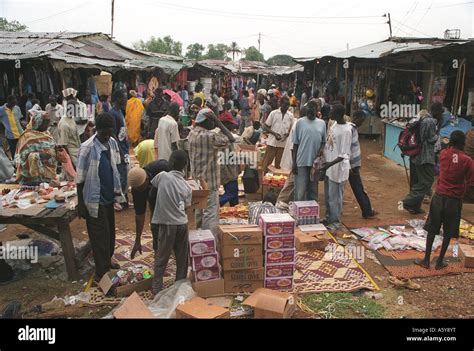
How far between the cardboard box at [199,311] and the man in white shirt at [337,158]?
3.13 m

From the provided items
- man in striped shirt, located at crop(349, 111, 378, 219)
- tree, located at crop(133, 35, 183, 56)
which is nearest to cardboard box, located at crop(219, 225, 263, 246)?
man in striped shirt, located at crop(349, 111, 378, 219)

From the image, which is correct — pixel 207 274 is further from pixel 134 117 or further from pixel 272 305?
pixel 134 117

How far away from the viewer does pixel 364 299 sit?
4605 mm

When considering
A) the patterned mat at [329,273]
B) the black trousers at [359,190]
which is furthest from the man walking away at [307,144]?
the patterned mat at [329,273]

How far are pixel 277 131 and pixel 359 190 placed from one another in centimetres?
219

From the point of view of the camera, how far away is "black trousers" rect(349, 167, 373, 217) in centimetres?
689

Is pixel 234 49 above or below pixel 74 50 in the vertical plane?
above

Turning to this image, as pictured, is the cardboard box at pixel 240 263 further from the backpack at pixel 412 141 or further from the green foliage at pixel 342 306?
the backpack at pixel 412 141

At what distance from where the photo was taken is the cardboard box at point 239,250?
4520 mm

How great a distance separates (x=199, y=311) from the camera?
3885mm

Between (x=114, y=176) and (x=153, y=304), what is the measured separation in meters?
1.51

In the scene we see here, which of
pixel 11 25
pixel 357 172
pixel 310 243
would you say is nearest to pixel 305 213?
pixel 310 243

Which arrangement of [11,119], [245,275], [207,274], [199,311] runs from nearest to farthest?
[199,311] < [207,274] < [245,275] < [11,119]
